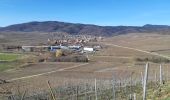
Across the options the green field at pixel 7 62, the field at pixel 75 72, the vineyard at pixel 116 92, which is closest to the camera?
the vineyard at pixel 116 92

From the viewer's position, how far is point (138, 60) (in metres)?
87.4

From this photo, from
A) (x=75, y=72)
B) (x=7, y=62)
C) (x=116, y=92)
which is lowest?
(x=7, y=62)

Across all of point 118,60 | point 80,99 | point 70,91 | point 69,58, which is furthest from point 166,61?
point 80,99

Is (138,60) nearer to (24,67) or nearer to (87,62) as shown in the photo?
(87,62)

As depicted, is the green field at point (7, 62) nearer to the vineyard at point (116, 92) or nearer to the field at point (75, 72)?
the field at point (75, 72)

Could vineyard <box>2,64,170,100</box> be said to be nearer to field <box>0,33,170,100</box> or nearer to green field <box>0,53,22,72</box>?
field <box>0,33,170,100</box>

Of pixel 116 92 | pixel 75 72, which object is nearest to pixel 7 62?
pixel 75 72

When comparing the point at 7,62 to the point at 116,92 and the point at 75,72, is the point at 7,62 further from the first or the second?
the point at 116,92

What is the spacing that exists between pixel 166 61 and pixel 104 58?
62.6 ft

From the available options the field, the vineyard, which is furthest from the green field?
the vineyard

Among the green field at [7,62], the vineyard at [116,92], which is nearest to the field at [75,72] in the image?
the green field at [7,62]

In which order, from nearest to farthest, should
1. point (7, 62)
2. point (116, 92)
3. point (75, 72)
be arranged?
1. point (116, 92)
2. point (75, 72)
3. point (7, 62)

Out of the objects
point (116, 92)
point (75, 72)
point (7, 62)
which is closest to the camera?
point (116, 92)

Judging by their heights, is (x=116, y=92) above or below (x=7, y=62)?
above
